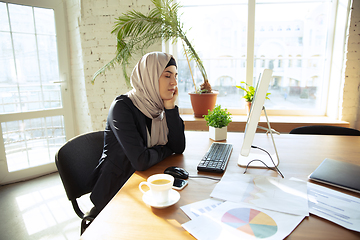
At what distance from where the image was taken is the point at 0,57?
248cm

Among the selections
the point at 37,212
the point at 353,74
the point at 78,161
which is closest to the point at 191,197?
the point at 78,161

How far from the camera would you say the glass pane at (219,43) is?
2.96m

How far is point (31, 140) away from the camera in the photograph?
277 cm

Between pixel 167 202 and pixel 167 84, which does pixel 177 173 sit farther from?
pixel 167 84

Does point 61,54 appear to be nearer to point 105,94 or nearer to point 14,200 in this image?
point 105,94

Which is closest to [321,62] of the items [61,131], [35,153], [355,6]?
[355,6]

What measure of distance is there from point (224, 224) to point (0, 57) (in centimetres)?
290

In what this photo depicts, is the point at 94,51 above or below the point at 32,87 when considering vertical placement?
above

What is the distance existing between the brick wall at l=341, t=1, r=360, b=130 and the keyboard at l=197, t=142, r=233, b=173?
2.04m

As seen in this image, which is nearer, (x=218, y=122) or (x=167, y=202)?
(x=167, y=202)

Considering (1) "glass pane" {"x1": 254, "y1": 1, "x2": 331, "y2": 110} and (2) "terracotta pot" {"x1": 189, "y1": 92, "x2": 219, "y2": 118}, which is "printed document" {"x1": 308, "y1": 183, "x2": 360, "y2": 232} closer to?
(2) "terracotta pot" {"x1": 189, "y1": 92, "x2": 219, "y2": 118}

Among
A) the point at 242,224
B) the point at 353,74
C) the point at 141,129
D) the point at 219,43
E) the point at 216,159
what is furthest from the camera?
the point at 219,43

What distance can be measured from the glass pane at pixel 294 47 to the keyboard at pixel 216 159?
6.23 ft

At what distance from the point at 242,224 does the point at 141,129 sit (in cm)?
81
